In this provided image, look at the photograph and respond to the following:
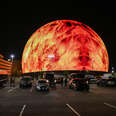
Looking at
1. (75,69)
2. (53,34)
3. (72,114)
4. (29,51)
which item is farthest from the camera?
(29,51)

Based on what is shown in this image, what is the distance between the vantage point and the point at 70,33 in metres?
58.8

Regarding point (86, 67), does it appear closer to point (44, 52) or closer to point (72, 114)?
point (44, 52)

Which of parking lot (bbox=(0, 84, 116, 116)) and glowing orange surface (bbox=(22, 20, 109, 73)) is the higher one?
glowing orange surface (bbox=(22, 20, 109, 73))

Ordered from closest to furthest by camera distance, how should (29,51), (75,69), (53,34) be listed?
(75,69), (53,34), (29,51)

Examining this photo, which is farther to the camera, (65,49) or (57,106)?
(65,49)

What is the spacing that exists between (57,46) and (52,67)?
22.5 ft

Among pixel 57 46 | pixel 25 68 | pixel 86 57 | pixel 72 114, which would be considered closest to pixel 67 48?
pixel 57 46

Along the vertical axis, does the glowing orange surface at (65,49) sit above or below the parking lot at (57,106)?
above

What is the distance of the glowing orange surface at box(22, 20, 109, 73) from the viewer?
55.2 meters

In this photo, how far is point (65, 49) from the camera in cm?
5603

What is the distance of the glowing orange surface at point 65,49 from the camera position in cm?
5516

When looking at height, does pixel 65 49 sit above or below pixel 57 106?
above

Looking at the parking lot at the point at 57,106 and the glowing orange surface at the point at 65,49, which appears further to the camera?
the glowing orange surface at the point at 65,49

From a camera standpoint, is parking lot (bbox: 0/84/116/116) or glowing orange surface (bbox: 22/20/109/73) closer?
parking lot (bbox: 0/84/116/116)
